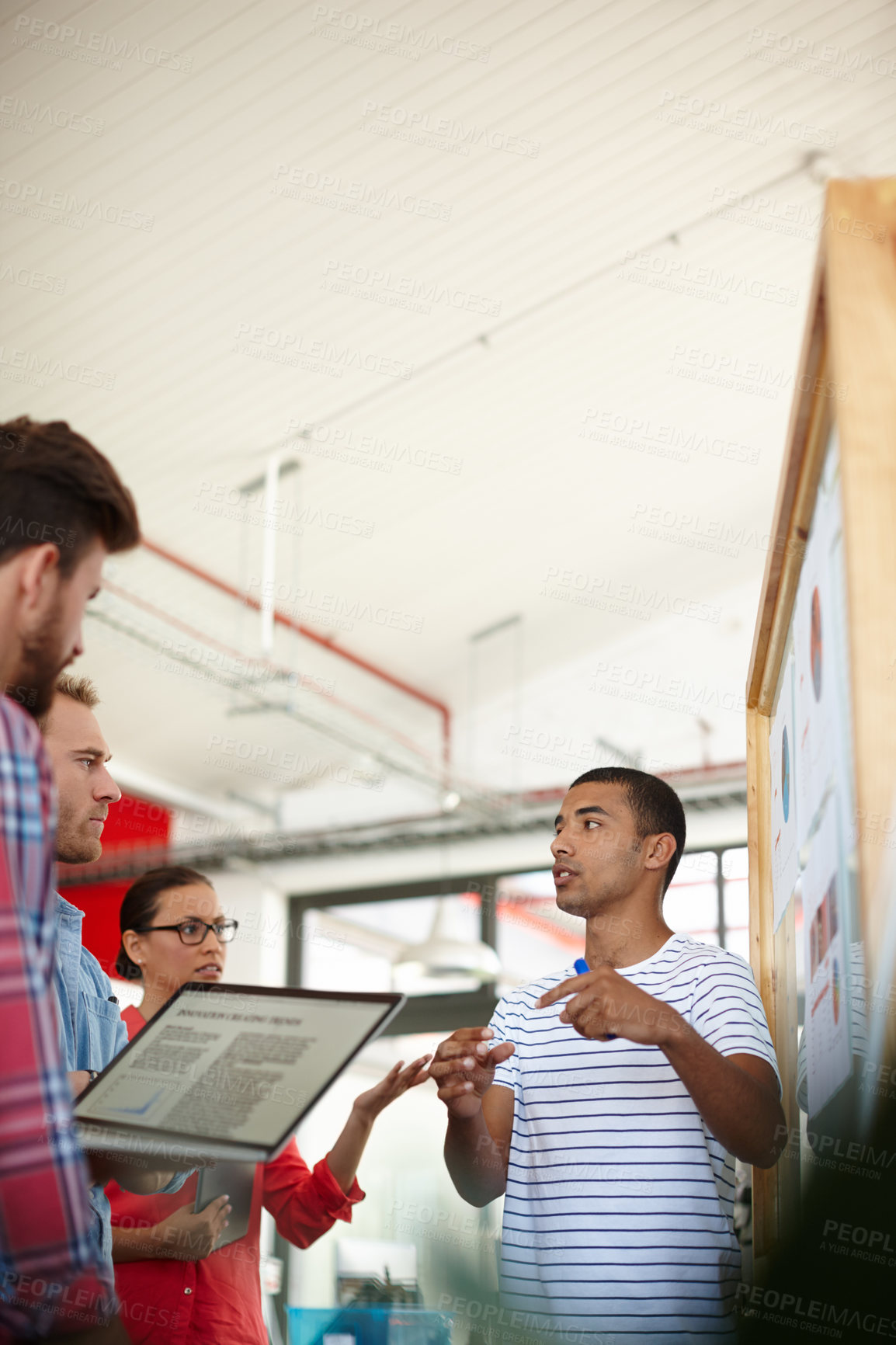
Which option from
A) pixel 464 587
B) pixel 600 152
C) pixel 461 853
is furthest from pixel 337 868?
pixel 600 152

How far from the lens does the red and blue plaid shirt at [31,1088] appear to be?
0.81 meters

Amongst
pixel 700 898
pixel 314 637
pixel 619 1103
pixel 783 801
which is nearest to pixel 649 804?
pixel 783 801

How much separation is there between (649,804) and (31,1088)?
4.09 feet

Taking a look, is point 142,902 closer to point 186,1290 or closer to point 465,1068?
point 186,1290

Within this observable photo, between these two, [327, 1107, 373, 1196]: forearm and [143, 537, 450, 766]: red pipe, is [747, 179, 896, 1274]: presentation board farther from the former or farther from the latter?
[143, 537, 450, 766]: red pipe

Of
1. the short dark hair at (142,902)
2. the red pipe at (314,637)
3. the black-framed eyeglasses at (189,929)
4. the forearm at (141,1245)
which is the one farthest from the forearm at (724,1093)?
the red pipe at (314,637)

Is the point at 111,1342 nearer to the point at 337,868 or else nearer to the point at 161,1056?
the point at 161,1056

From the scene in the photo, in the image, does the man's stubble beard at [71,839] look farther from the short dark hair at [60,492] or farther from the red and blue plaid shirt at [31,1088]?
the red and blue plaid shirt at [31,1088]

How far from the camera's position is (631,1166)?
151 cm

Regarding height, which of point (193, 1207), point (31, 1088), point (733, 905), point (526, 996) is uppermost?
point (733, 905)

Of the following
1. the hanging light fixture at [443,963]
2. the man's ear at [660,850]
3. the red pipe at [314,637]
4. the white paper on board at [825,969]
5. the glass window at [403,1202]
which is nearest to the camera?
the glass window at [403,1202]

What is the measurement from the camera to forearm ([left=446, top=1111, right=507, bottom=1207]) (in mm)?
1633

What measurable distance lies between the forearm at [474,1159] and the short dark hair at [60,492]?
958mm

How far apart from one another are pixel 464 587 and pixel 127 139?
3201 millimetres
